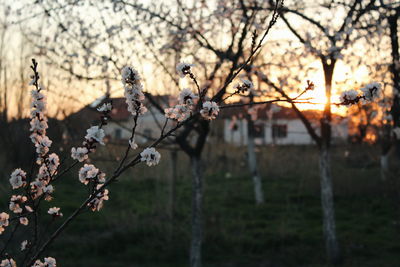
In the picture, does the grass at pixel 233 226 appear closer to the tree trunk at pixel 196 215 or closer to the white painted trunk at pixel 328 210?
the white painted trunk at pixel 328 210

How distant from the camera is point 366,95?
2607mm

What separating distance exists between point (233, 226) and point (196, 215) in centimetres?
306

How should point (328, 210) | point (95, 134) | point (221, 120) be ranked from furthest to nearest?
point (221, 120) < point (328, 210) < point (95, 134)

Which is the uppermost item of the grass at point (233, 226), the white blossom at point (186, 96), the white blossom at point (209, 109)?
the white blossom at point (186, 96)

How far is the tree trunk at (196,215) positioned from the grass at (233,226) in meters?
1.19

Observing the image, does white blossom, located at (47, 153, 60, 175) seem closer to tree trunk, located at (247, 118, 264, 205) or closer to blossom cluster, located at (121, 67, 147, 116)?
blossom cluster, located at (121, 67, 147, 116)

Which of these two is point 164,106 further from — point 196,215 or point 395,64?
point 395,64

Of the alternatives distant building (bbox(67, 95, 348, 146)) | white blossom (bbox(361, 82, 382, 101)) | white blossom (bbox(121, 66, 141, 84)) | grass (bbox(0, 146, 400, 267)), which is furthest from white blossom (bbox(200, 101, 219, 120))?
grass (bbox(0, 146, 400, 267))

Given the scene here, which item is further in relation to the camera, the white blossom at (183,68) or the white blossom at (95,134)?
the white blossom at (183,68)

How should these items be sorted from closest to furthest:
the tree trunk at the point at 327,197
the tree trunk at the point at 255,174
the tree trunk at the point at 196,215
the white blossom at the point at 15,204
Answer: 1. the white blossom at the point at 15,204
2. the tree trunk at the point at 196,215
3. the tree trunk at the point at 327,197
4. the tree trunk at the point at 255,174

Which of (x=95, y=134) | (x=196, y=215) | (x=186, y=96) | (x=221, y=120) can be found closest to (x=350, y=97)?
(x=186, y=96)

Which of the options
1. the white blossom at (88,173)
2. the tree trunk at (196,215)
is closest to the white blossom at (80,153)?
the white blossom at (88,173)

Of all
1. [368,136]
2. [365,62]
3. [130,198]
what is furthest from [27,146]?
[368,136]

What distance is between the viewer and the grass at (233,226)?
854 cm
